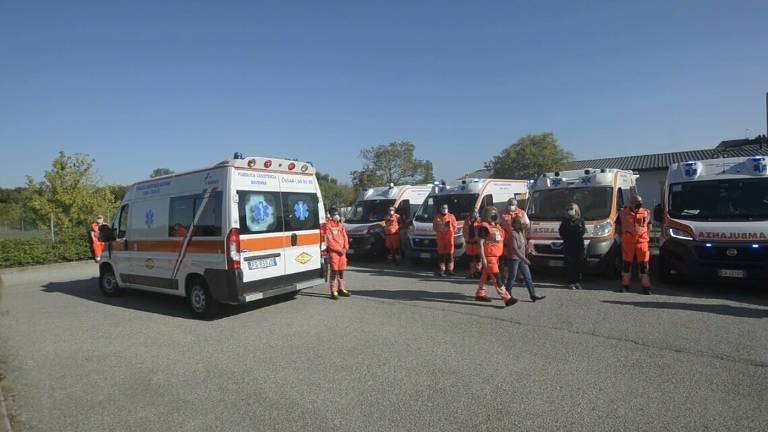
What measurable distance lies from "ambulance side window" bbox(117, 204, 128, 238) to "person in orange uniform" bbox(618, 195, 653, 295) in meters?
9.59

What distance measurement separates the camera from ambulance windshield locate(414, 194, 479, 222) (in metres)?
12.8

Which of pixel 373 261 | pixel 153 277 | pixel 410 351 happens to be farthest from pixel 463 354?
pixel 373 261

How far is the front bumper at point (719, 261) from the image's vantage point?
7785 millimetres

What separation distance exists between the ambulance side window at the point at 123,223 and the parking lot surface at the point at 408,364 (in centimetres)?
158

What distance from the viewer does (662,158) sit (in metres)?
32.6

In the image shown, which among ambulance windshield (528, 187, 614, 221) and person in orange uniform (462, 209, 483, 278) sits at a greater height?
ambulance windshield (528, 187, 614, 221)

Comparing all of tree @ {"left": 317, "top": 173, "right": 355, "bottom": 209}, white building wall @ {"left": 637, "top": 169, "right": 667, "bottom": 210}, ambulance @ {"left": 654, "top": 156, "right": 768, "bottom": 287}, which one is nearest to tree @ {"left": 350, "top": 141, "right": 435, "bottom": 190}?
tree @ {"left": 317, "top": 173, "right": 355, "bottom": 209}

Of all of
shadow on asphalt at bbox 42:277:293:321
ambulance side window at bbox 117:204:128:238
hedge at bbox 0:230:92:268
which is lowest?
shadow on asphalt at bbox 42:277:293:321

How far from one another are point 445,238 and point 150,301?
6.70m

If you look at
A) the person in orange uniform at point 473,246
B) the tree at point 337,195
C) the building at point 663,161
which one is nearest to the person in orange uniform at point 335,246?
the person in orange uniform at point 473,246

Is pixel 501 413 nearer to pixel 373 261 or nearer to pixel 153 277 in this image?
pixel 153 277

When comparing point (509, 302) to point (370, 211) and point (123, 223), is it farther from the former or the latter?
point (370, 211)

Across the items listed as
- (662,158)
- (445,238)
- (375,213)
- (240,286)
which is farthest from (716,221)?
(662,158)

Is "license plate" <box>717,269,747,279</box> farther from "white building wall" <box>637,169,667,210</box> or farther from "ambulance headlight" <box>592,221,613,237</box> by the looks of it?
"white building wall" <box>637,169,667,210</box>
